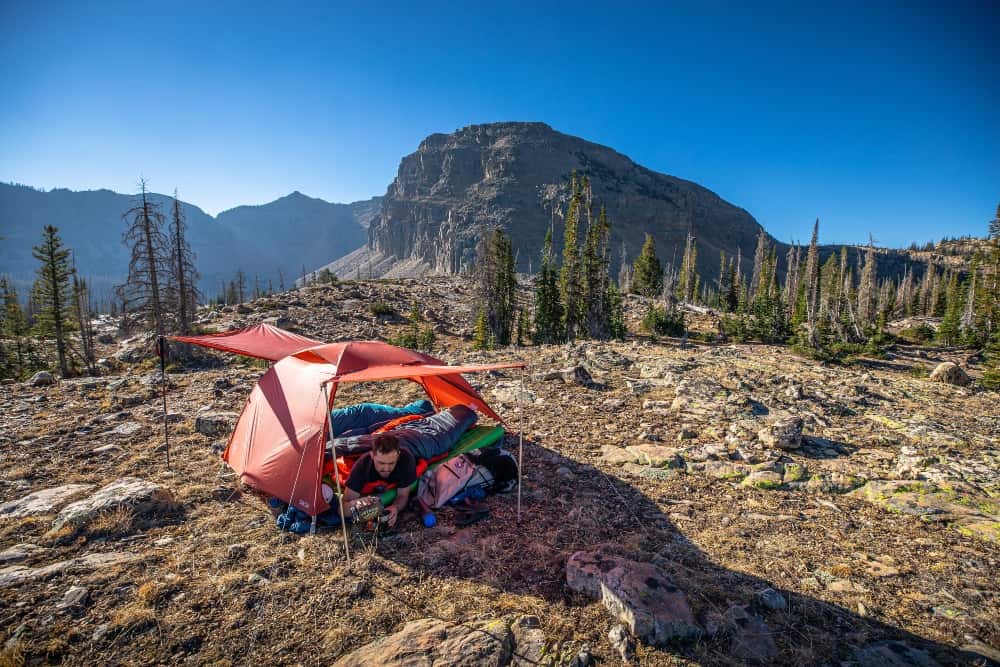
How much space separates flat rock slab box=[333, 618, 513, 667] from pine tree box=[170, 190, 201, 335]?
2445 cm

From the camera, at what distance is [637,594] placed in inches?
162

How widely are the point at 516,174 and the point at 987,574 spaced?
194947 millimetres

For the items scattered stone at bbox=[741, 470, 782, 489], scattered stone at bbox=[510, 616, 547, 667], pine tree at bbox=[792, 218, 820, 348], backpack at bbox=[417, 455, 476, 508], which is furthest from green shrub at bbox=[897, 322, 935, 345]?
scattered stone at bbox=[510, 616, 547, 667]

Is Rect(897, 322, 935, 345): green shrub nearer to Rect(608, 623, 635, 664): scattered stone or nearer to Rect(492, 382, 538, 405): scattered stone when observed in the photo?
Rect(492, 382, 538, 405): scattered stone

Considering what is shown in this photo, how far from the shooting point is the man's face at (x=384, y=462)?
559cm

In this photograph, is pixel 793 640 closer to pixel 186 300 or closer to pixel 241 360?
pixel 241 360

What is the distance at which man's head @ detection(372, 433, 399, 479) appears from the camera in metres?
5.56

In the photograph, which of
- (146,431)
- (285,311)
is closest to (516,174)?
(285,311)

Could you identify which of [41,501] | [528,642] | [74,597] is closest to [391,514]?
[528,642]

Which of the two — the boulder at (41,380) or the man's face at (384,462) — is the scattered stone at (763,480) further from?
the boulder at (41,380)

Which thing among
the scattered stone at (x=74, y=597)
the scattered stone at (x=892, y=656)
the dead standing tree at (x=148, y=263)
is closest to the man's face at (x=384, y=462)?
the scattered stone at (x=74, y=597)

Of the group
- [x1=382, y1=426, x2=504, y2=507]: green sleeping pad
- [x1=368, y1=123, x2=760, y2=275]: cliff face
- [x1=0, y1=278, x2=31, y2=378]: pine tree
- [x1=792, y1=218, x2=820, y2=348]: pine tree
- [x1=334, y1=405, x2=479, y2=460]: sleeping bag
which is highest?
[x1=368, y1=123, x2=760, y2=275]: cliff face

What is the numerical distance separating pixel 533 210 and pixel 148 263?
161430mm

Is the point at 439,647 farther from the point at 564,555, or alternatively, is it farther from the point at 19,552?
the point at 19,552
